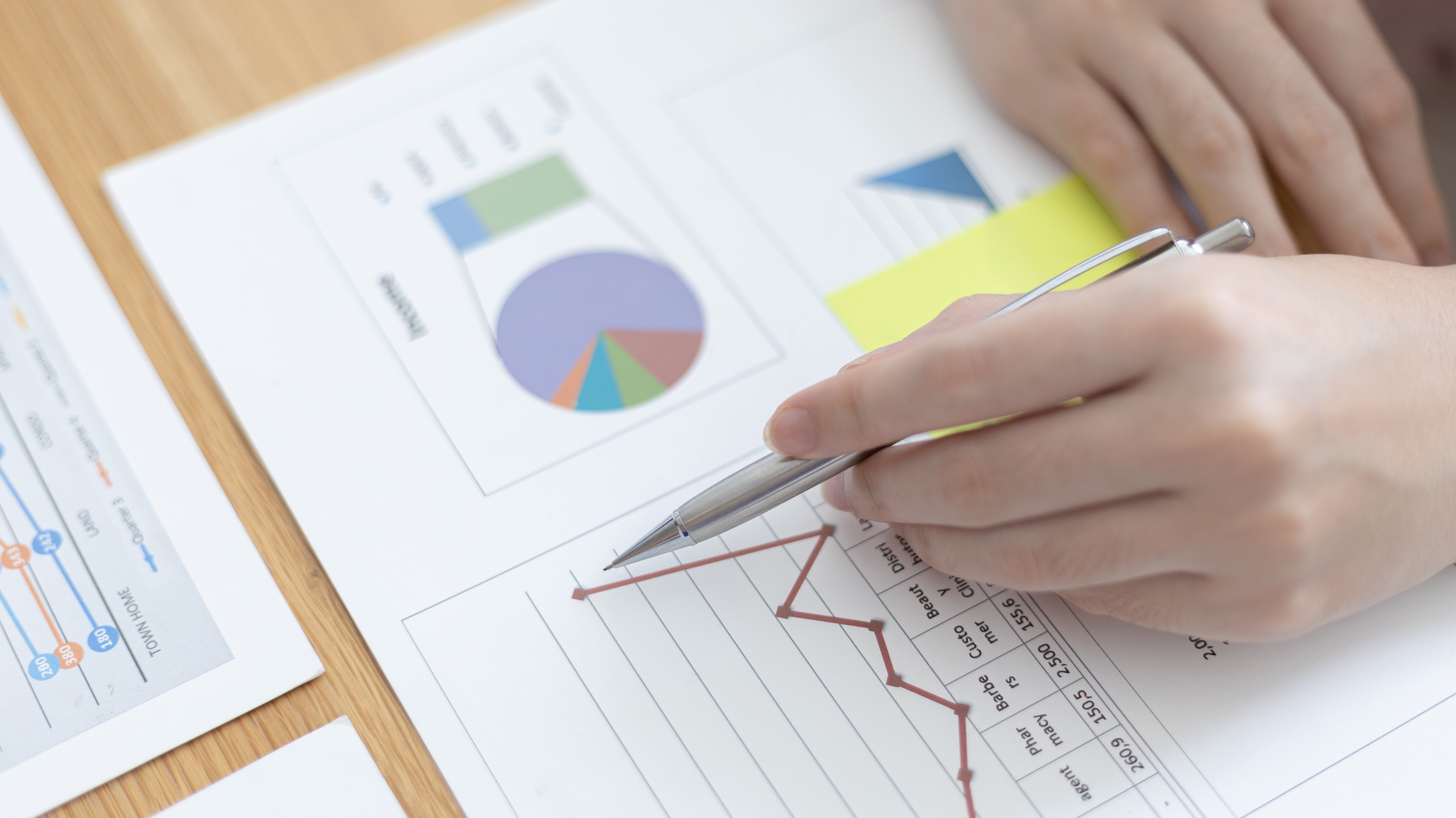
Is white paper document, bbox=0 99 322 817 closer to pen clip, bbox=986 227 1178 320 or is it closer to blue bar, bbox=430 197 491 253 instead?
blue bar, bbox=430 197 491 253

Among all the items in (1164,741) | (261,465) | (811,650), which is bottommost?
(1164,741)

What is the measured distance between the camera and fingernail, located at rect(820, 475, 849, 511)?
18.1 inches

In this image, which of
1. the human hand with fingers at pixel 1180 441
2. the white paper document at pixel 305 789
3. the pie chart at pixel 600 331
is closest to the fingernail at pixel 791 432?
the human hand with fingers at pixel 1180 441

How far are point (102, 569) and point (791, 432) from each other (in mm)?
326

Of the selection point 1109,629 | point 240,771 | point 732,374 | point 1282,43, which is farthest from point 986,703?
point 1282,43

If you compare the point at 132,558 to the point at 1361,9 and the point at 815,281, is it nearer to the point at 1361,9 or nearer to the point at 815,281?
the point at 815,281

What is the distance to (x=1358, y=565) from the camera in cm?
42

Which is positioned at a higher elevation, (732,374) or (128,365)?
(128,365)

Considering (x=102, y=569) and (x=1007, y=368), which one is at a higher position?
(x=102, y=569)

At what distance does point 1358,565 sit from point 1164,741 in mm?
112

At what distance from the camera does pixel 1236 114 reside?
0.58m

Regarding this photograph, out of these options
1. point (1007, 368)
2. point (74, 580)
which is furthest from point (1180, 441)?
point (74, 580)

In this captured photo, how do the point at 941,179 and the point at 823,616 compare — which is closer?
the point at 823,616

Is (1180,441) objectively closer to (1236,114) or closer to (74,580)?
(1236,114)
